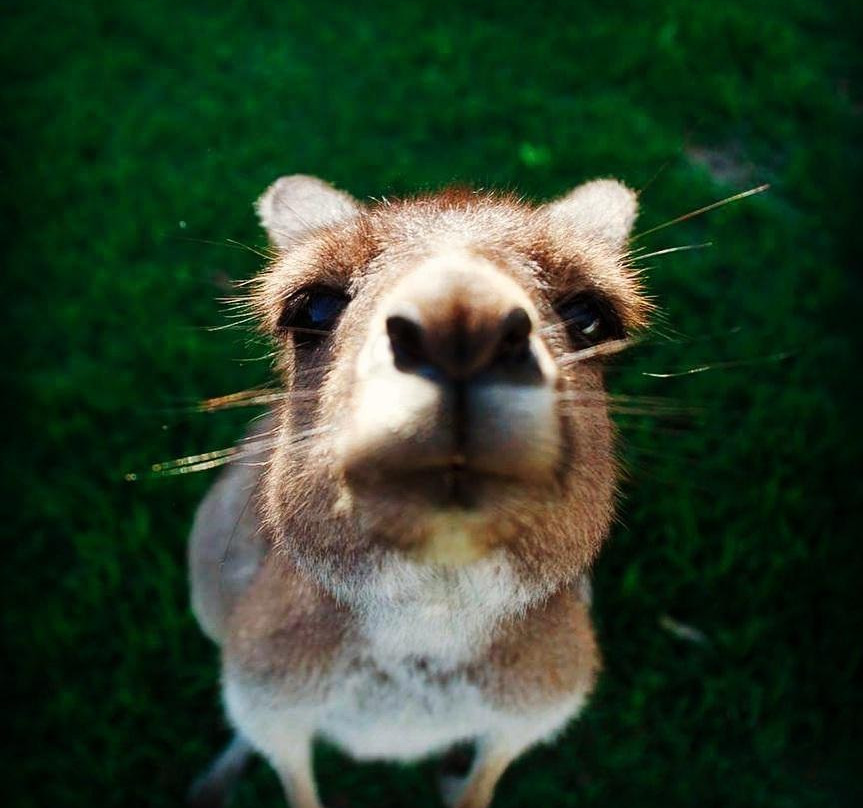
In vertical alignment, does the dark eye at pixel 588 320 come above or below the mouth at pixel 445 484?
→ above

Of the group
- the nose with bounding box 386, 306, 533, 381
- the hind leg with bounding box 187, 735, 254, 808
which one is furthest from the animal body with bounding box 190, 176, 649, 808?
the hind leg with bounding box 187, 735, 254, 808

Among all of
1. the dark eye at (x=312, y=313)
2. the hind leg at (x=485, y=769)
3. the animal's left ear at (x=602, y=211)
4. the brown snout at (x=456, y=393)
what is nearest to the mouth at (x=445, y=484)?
the brown snout at (x=456, y=393)

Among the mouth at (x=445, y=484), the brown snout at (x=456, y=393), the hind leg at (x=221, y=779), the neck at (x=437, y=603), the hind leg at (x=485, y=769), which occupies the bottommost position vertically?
the hind leg at (x=221, y=779)

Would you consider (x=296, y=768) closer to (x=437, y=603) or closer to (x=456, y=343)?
(x=437, y=603)

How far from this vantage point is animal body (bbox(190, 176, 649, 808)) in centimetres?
133

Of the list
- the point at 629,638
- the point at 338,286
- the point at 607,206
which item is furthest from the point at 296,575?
the point at 629,638

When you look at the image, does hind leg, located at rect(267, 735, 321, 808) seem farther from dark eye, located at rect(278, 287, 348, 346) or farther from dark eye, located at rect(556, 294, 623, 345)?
dark eye, located at rect(556, 294, 623, 345)

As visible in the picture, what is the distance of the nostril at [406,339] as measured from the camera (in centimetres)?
130

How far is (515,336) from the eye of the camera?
133 cm

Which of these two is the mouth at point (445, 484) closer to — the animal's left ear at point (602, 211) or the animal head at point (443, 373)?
the animal head at point (443, 373)

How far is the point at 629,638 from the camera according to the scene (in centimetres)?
348

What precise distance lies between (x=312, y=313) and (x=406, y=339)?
2.17 feet

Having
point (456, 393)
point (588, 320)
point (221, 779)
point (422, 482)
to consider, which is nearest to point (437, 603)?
point (422, 482)

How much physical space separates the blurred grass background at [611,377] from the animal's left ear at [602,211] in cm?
37
